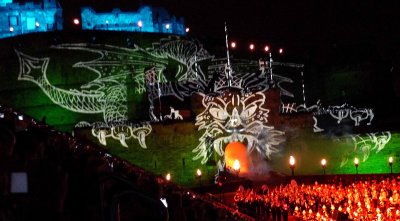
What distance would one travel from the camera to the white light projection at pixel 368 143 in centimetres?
2627

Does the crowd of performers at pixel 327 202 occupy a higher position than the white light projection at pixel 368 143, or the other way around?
the white light projection at pixel 368 143

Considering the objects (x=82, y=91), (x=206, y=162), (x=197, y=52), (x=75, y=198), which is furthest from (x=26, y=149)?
(x=197, y=52)

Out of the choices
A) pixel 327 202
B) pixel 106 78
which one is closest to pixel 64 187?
pixel 327 202

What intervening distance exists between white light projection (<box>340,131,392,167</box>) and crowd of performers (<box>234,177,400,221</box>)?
11352mm

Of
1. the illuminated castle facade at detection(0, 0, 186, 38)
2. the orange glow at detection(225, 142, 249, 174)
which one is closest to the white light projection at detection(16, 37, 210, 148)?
the orange glow at detection(225, 142, 249, 174)

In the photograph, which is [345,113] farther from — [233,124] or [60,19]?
[60,19]

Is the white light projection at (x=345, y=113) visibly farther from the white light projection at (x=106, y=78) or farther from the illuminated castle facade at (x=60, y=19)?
the illuminated castle facade at (x=60, y=19)

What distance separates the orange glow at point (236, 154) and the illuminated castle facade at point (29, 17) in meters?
23.1

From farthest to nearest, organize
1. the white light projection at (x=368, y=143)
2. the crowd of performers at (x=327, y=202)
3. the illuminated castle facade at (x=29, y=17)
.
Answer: the illuminated castle facade at (x=29, y=17) < the white light projection at (x=368, y=143) < the crowd of performers at (x=327, y=202)

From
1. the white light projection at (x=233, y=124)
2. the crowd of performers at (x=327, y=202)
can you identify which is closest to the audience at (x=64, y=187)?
the crowd of performers at (x=327, y=202)

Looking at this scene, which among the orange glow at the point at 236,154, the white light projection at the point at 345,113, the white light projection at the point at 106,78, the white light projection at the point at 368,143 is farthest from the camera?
the white light projection at the point at 106,78

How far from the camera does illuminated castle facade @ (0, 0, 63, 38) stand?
46000 millimetres

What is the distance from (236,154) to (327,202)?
15605 millimetres

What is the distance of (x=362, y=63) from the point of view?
3797cm
